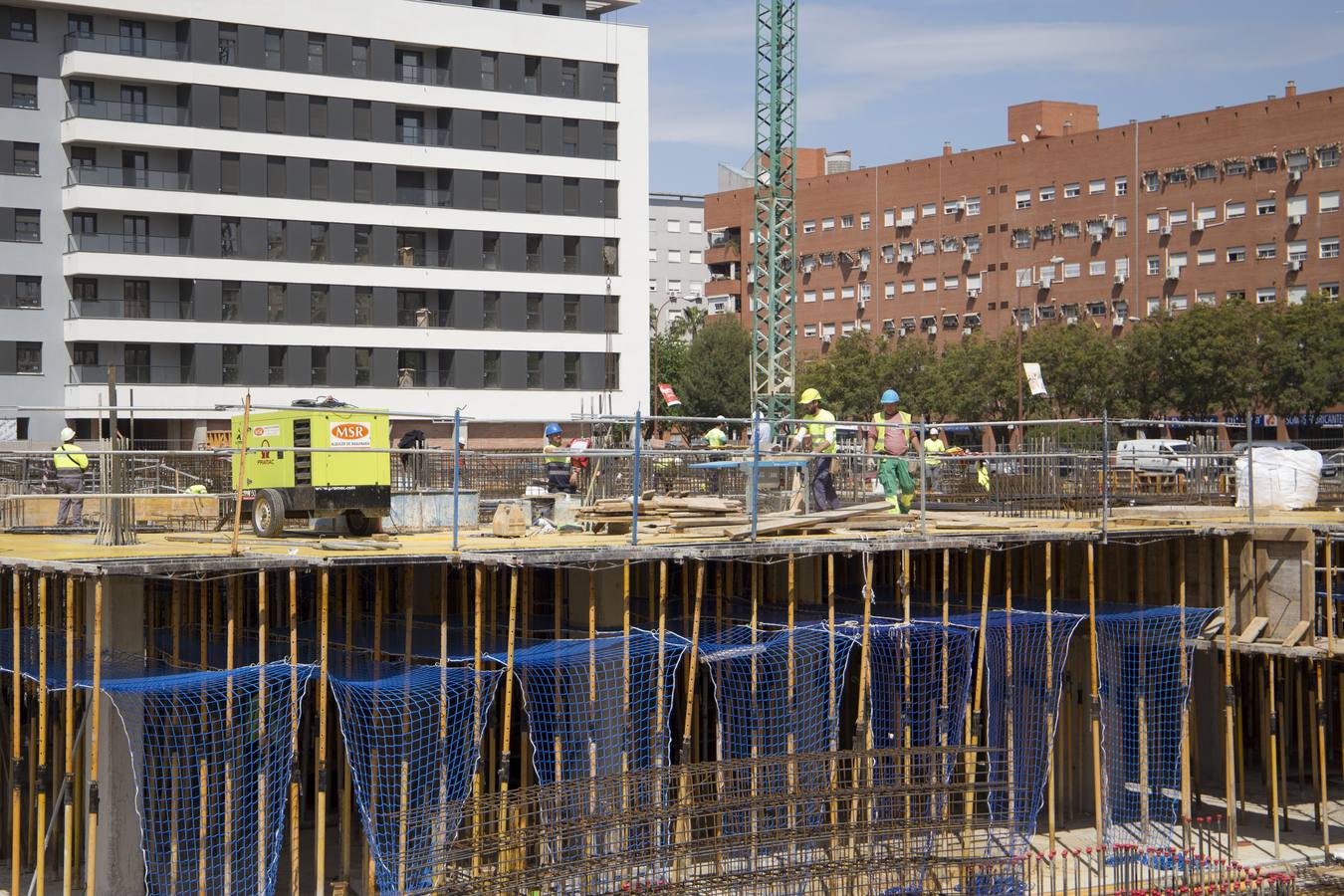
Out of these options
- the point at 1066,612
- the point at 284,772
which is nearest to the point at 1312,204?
the point at 1066,612

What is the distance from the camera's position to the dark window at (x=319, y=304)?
54562mm

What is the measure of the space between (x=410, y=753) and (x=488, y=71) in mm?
41929

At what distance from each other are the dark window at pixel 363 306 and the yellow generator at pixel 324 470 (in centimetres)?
3555

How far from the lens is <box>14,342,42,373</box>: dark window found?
52.8 m

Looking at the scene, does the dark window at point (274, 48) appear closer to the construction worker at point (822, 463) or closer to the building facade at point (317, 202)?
the building facade at point (317, 202)

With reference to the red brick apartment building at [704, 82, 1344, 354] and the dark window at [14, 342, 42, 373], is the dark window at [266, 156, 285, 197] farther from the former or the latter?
the red brick apartment building at [704, 82, 1344, 354]

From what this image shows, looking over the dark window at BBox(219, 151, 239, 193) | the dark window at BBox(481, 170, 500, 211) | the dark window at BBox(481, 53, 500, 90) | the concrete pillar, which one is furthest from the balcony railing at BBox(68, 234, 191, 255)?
the concrete pillar

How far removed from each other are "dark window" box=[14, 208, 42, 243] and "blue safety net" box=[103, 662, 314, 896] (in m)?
39.2

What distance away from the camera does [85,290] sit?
5316 centimetres

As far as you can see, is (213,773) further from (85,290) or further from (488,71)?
(488,71)

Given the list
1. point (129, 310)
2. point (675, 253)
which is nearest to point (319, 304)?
point (129, 310)

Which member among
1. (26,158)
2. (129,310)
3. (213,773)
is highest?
(26,158)

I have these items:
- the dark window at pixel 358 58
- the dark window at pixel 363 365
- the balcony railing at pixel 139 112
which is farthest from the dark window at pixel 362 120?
the dark window at pixel 363 365

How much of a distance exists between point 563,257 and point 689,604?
38.2 meters
